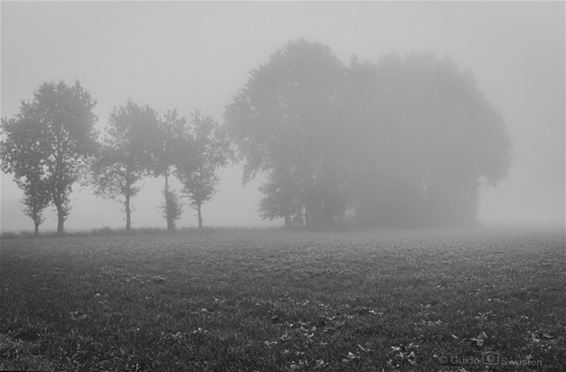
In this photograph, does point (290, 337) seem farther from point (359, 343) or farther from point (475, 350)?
point (475, 350)

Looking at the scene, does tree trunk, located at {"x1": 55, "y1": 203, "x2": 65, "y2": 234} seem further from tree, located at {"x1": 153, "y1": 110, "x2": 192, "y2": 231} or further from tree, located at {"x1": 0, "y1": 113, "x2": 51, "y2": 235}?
tree, located at {"x1": 153, "y1": 110, "x2": 192, "y2": 231}

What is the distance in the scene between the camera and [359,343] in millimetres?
9469

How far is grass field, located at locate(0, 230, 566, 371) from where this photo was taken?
8531 millimetres

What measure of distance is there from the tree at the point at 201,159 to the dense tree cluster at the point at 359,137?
4.03 meters

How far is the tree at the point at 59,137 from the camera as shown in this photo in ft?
154

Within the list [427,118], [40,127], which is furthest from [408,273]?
[427,118]

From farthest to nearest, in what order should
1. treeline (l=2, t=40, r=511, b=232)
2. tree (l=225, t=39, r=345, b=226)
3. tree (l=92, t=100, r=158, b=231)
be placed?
tree (l=225, t=39, r=345, b=226) < tree (l=92, t=100, r=158, b=231) < treeline (l=2, t=40, r=511, b=232)

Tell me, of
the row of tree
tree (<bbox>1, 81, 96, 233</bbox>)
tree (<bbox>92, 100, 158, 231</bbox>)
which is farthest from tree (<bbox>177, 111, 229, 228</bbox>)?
tree (<bbox>1, 81, 96, 233</bbox>)

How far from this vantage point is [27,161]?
46.3 metres

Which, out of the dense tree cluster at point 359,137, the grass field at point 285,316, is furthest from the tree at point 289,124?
the grass field at point 285,316

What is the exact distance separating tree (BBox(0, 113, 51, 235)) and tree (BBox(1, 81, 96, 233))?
10 cm

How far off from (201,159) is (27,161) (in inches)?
854

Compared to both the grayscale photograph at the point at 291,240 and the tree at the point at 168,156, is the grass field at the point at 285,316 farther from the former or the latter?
the tree at the point at 168,156

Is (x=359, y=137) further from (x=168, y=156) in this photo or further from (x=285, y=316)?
(x=285, y=316)
